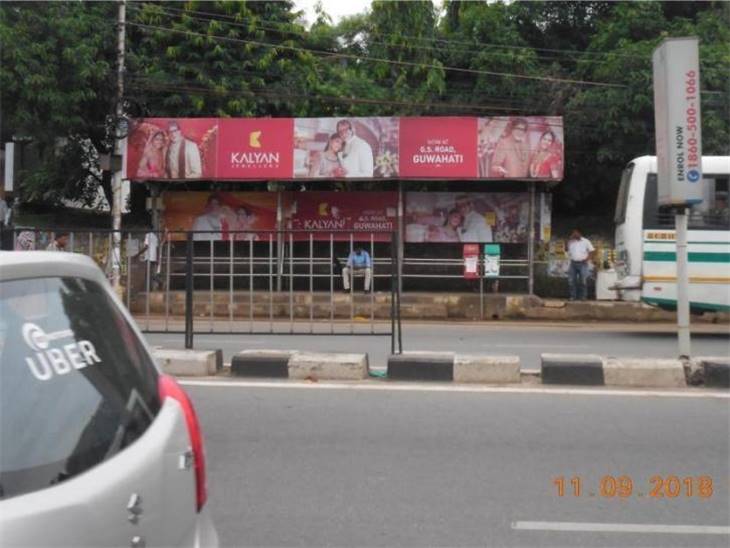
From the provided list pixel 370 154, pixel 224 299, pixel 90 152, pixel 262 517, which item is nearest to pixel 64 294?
pixel 262 517

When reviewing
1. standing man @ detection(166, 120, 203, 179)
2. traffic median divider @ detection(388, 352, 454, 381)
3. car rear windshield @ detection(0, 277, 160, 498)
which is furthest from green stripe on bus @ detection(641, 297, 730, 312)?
car rear windshield @ detection(0, 277, 160, 498)

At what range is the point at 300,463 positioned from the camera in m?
4.93

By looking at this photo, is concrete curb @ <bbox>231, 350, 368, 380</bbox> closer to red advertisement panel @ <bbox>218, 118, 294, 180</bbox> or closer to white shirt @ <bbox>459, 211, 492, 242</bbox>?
red advertisement panel @ <bbox>218, 118, 294, 180</bbox>

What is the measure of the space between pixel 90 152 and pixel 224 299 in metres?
14.5

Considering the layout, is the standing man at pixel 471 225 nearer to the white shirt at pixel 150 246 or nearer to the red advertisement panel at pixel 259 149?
the red advertisement panel at pixel 259 149

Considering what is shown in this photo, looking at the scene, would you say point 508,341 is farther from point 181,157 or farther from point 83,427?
point 83,427

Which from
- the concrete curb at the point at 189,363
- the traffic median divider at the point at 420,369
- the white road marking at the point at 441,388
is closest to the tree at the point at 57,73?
the concrete curb at the point at 189,363

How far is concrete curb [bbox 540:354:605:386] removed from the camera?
7.30 m

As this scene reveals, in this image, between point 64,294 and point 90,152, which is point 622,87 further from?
point 64,294

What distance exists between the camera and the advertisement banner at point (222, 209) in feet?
60.2

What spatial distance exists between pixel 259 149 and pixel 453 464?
13291mm

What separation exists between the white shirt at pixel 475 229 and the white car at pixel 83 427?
16.2m

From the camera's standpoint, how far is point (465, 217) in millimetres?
18062

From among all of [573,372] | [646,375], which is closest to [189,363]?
[573,372]
